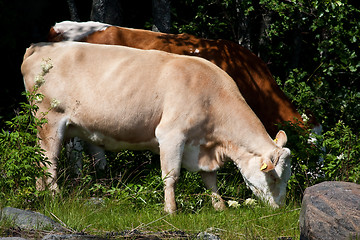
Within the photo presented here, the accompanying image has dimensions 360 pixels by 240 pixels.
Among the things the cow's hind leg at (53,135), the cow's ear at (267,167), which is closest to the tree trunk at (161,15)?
the cow's hind leg at (53,135)

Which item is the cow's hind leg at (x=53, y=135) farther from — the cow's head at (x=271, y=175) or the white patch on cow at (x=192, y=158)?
the cow's head at (x=271, y=175)

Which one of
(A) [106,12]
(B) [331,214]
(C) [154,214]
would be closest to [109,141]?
(C) [154,214]

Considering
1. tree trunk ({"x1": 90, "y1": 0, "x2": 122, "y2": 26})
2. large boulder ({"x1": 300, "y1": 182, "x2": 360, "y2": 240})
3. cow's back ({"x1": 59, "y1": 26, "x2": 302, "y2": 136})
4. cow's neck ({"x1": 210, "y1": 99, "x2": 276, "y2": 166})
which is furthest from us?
tree trunk ({"x1": 90, "y1": 0, "x2": 122, "y2": 26})

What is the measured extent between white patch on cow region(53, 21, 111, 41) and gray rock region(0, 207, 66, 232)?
381 cm

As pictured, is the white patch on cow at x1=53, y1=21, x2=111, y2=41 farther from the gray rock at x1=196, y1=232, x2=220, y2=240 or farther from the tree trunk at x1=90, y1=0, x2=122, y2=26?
the gray rock at x1=196, y1=232, x2=220, y2=240

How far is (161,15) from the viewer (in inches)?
372

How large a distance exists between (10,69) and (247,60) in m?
4.78

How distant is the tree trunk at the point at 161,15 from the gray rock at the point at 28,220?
4.89 meters

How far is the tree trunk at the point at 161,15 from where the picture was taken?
9.34 m

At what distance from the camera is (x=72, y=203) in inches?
234

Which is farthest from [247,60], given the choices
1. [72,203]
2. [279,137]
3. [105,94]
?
[72,203]

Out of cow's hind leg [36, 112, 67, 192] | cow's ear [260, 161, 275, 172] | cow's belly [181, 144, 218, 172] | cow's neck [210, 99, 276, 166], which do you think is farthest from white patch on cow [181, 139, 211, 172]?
cow's hind leg [36, 112, 67, 192]

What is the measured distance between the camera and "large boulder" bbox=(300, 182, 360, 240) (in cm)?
462

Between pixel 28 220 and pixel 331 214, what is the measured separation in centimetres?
252
